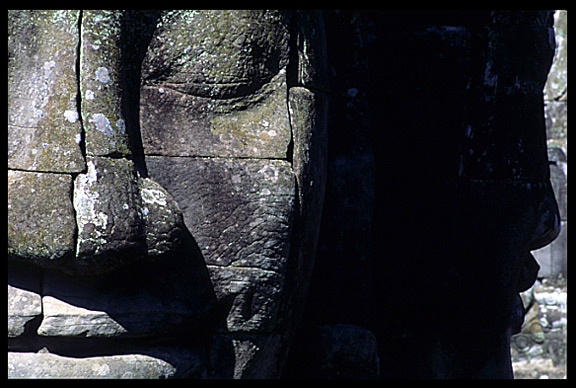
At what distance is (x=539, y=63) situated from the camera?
2.72 meters

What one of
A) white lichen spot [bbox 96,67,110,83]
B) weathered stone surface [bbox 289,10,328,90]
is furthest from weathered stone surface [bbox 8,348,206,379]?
weathered stone surface [bbox 289,10,328,90]

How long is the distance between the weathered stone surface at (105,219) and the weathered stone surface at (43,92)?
0.16 ft

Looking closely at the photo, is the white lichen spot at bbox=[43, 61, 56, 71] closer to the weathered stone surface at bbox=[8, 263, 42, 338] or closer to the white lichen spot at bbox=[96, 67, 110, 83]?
the white lichen spot at bbox=[96, 67, 110, 83]

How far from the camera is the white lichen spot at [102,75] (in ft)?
6.24

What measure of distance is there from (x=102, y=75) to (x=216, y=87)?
0.88 ft

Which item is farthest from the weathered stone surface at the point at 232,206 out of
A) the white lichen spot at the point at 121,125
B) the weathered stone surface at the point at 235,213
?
the white lichen spot at the point at 121,125

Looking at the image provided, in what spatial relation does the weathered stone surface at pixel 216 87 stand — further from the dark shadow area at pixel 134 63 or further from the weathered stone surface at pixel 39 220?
the weathered stone surface at pixel 39 220

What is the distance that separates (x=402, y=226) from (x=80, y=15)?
1214 mm

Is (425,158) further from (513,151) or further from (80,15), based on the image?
(80,15)

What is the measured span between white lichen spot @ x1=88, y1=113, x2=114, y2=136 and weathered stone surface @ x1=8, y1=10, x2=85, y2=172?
0.12 feet

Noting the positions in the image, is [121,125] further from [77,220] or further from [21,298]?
[21,298]

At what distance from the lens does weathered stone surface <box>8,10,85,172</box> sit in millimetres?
1848

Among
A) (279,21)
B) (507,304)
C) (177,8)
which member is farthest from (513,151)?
(177,8)

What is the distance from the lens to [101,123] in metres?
1.89
